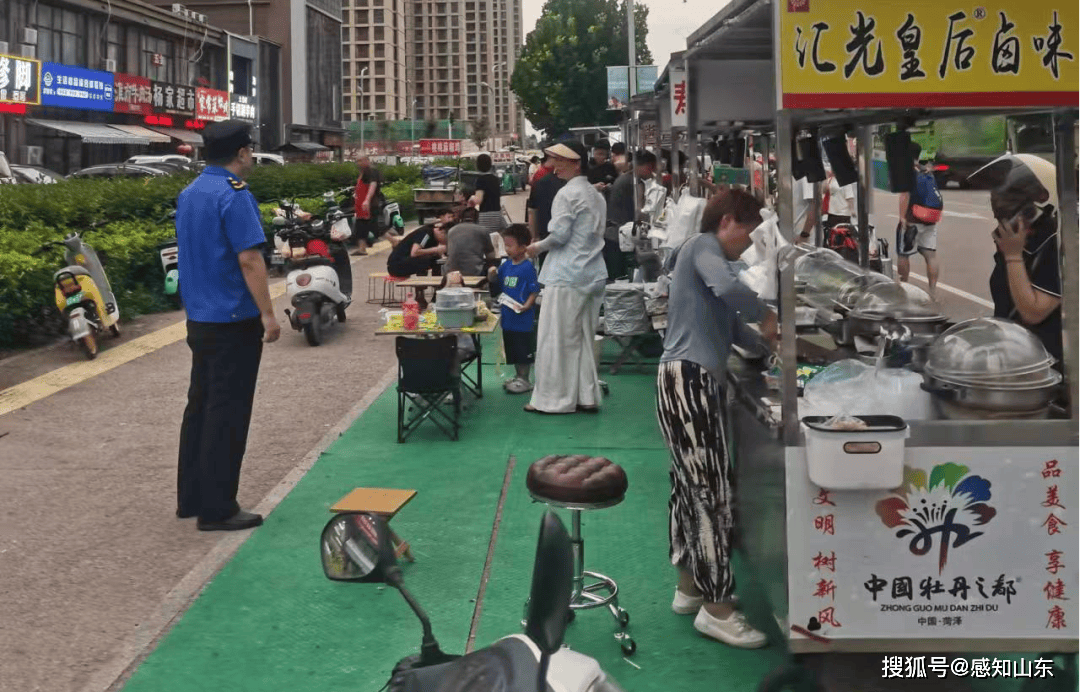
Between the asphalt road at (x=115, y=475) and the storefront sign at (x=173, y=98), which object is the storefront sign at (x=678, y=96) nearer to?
the asphalt road at (x=115, y=475)

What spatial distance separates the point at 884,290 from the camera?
18.7ft

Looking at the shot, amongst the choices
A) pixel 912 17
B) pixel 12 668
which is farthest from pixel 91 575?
pixel 912 17

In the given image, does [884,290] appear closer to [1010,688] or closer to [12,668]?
[1010,688]

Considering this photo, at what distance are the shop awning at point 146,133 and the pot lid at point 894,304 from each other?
44394 millimetres

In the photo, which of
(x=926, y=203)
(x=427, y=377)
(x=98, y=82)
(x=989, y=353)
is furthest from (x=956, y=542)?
(x=98, y=82)

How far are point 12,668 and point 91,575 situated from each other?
114cm

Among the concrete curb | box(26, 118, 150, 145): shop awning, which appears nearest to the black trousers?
the concrete curb

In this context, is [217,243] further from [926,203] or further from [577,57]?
[577,57]

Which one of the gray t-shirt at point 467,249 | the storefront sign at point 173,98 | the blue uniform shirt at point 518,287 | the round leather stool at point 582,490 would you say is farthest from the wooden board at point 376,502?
the storefront sign at point 173,98

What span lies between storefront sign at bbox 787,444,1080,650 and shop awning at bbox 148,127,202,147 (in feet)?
160

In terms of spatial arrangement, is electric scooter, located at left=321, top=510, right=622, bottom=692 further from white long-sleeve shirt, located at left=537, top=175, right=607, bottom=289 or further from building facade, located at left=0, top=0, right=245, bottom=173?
building facade, located at left=0, top=0, right=245, bottom=173

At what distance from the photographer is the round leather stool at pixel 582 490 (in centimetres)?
500

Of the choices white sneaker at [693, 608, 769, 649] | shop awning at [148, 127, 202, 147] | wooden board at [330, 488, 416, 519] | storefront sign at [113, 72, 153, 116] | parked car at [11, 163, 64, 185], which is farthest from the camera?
shop awning at [148, 127, 202, 147]

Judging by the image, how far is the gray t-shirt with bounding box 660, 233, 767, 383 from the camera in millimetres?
4906
